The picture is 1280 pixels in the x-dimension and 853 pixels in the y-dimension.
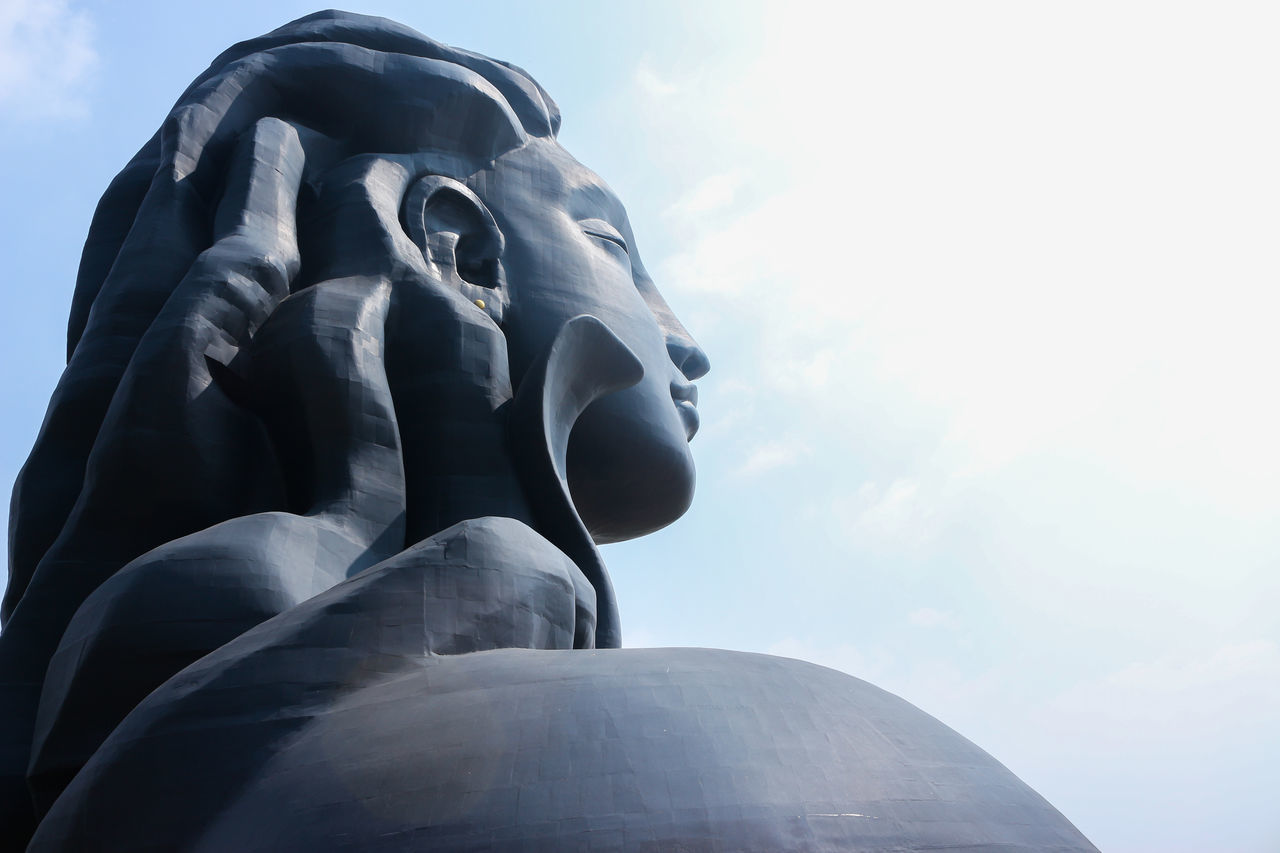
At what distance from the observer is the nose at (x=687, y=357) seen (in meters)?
10.1

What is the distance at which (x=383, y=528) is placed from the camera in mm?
6500

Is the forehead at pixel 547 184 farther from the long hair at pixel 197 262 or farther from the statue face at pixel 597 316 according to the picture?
the long hair at pixel 197 262

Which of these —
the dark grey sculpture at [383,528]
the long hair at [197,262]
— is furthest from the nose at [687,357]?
the long hair at [197,262]

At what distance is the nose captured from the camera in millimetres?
10133

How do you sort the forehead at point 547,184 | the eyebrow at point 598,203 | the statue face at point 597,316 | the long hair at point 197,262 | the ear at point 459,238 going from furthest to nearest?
the eyebrow at point 598,203, the forehead at point 547,184, the statue face at point 597,316, the ear at point 459,238, the long hair at point 197,262

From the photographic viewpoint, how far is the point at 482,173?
890cm

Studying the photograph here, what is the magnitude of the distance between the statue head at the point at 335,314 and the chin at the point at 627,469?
17 millimetres

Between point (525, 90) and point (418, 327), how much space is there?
3.50m

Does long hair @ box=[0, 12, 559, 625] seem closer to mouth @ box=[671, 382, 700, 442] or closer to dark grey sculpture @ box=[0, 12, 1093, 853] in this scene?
dark grey sculpture @ box=[0, 12, 1093, 853]

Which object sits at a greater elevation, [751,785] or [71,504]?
[71,504]

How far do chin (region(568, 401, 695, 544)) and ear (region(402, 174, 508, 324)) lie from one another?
3.38 feet

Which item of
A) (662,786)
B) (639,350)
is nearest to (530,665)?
(662,786)

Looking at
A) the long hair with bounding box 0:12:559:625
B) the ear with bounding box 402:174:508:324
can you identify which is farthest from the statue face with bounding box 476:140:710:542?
the long hair with bounding box 0:12:559:625

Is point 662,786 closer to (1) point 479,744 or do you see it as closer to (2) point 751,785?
(2) point 751,785
